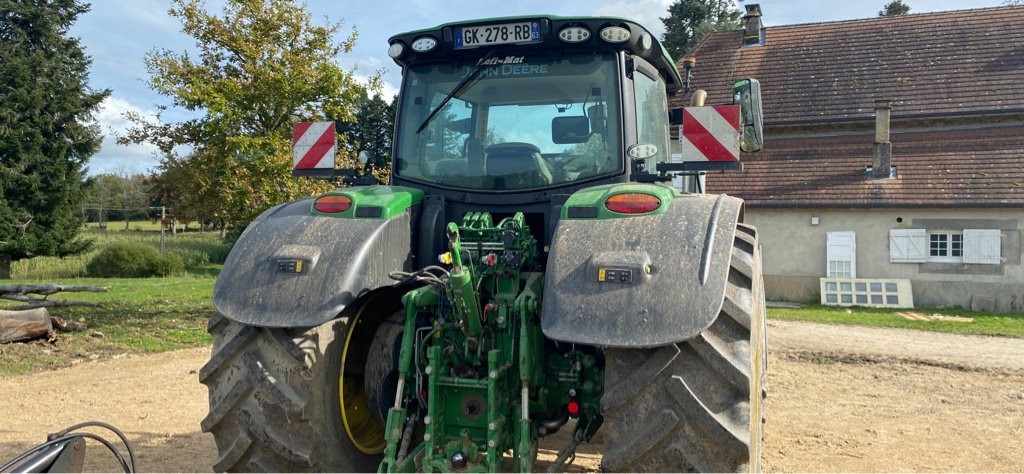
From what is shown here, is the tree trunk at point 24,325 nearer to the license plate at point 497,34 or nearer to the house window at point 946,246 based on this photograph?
the license plate at point 497,34

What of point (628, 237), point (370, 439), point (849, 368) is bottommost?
point (849, 368)

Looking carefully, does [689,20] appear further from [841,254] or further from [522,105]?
[522,105]

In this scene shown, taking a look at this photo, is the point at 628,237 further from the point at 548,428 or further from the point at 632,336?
the point at 548,428

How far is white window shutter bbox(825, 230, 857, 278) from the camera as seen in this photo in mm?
17703

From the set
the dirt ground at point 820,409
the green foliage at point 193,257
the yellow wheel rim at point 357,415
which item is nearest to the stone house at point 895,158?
the dirt ground at point 820,409

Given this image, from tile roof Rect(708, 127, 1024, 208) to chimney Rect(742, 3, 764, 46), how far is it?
430 centimetres

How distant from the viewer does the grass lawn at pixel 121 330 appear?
9164mm

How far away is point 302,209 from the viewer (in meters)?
3.89

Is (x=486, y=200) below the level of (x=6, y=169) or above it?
below

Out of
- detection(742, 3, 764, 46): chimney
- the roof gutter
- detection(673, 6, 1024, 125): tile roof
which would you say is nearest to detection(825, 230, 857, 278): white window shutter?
the roof gutter

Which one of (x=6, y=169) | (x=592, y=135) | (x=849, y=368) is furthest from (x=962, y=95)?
(x=6, y=169)

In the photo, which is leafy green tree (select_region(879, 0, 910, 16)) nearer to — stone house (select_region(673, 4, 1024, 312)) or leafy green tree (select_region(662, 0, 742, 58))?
leafy green tree (select_region(662, 0, 742, 58))

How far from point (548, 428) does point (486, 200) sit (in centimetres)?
126

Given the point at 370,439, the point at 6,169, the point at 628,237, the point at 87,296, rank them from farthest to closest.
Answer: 1. the point at 6,169
2. the point at 87,296
3. the point at 370,439
4. the point at 628,237
